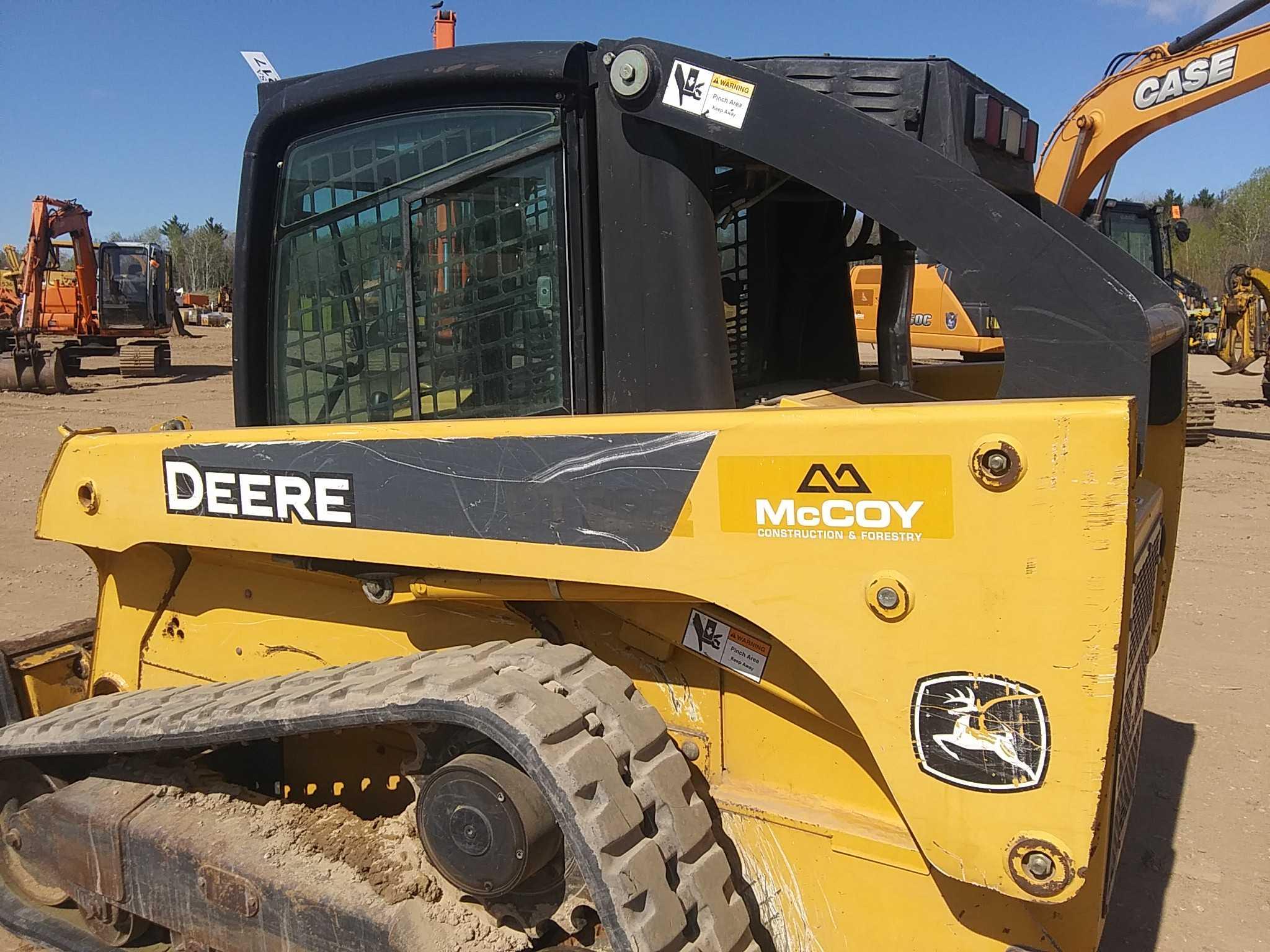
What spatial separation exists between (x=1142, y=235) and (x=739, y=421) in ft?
46.8

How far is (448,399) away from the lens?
246 cm

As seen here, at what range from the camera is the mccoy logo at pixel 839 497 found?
164 cm

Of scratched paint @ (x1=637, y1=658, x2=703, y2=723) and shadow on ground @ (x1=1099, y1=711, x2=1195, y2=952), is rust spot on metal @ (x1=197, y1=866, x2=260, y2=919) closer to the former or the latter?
scratched paint @ (x1=637, y1=658, x2=703, y2=723)

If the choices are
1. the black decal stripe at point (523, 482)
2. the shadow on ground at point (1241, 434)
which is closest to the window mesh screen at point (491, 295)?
the black decal stripe at point (523, 482)

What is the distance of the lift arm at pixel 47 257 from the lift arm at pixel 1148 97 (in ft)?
58.7

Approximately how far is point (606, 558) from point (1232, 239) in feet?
173

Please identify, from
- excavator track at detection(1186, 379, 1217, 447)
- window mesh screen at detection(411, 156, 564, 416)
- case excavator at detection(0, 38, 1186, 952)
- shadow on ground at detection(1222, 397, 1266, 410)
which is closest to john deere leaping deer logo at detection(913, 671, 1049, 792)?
case excavator at detection(0, 38, 1186, 952)

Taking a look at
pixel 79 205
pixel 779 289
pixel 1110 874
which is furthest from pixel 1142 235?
pixel 79 205

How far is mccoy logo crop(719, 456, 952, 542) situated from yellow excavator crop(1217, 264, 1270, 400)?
52.3 ft

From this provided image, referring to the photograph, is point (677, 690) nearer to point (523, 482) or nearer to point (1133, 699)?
point (523, 482)

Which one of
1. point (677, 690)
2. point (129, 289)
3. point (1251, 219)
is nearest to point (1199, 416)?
point (677, 690)

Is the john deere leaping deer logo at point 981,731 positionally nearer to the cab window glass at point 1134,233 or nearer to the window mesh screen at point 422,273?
the window mesh screen at point 422,273

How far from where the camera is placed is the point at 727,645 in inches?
81.2

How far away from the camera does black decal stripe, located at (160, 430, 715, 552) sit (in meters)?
1.88
